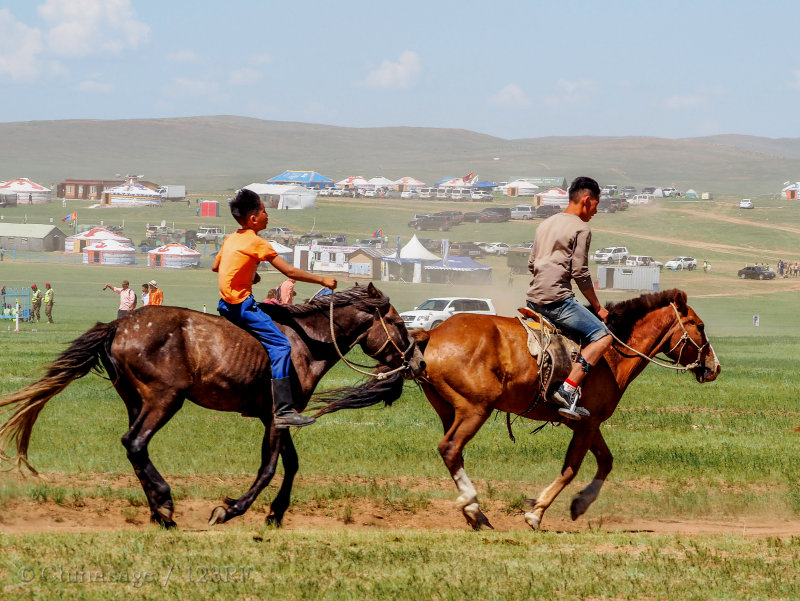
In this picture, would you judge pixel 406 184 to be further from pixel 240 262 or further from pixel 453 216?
pixel 240 262

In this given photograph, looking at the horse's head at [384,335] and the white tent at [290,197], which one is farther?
the white tent at [290,197]

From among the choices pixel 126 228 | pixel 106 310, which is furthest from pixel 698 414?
pixel 126 228

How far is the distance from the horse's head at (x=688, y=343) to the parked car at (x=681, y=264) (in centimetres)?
8467

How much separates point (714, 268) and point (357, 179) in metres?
82.5

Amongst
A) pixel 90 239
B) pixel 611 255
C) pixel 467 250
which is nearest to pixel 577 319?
pixel 611 255

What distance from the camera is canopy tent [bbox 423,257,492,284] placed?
3265 inches

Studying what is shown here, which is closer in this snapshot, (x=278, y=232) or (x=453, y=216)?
(x=278, y=232)

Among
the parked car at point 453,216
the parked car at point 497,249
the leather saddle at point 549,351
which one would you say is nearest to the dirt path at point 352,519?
the leather saddle at point 549,351

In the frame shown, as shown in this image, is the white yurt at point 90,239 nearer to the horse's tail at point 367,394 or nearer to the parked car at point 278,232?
the parked car at point 278,232

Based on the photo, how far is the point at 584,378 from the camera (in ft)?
35.6

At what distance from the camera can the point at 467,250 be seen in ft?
327

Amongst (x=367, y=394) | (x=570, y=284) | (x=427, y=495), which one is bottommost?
(x=427, y=495)

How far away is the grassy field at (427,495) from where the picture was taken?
7492 millimetres

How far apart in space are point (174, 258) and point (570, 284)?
8227cm
